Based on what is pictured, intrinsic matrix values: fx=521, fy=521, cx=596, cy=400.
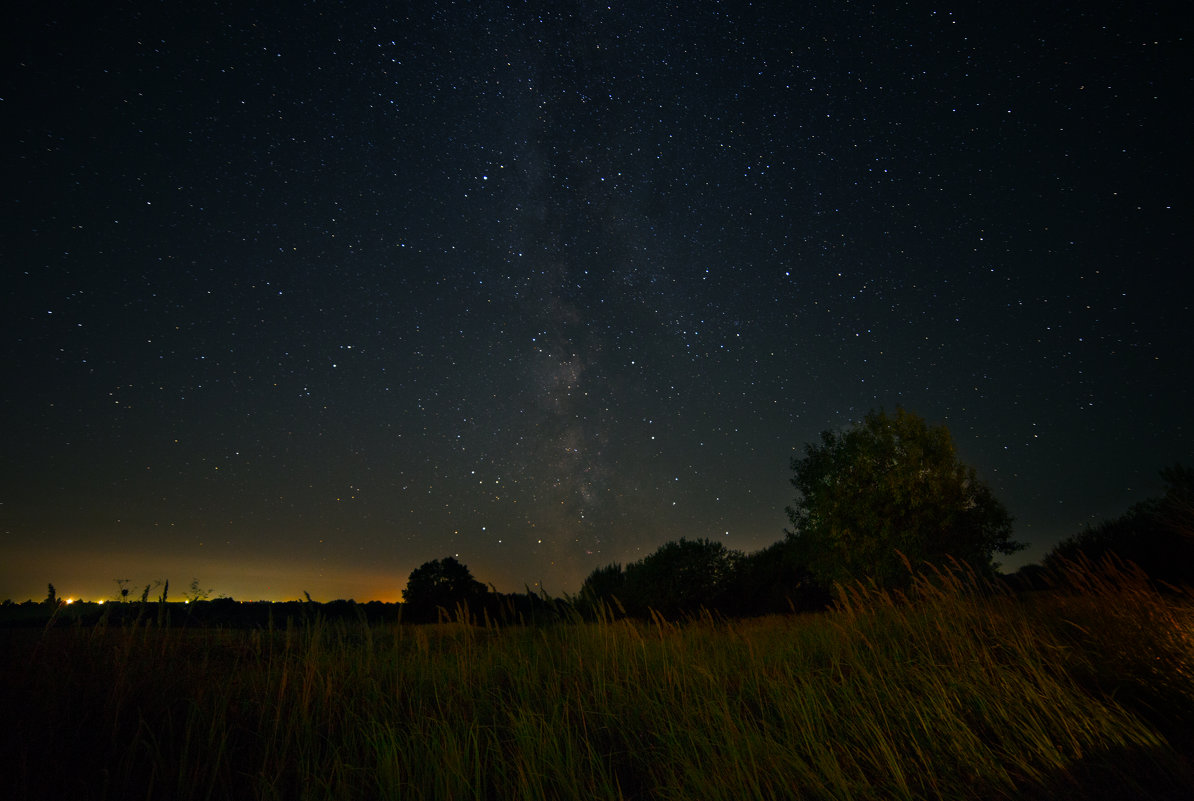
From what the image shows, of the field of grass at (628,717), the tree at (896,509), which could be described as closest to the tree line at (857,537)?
the tree at (896,509)

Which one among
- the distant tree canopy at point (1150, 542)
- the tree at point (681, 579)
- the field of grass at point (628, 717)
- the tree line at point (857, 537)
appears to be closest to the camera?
the field of grass at point (628, 717)

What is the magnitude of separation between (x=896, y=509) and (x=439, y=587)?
788 inches

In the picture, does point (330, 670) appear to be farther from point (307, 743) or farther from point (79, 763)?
point (79, 763)

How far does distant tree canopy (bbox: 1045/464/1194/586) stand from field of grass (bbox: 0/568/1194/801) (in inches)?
494

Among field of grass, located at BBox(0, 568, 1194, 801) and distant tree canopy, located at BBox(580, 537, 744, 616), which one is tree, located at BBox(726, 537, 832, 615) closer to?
distant tree canopy, located at BBox(580, 537, 744, 616)

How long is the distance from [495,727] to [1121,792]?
4.02 metres

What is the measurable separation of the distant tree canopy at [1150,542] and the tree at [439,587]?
21.7m

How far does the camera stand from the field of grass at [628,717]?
127 inches

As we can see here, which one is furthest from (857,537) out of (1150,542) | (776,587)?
(1150,542)

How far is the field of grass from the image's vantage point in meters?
3.23

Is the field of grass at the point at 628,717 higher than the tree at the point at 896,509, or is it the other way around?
the tree at the point at 896,509

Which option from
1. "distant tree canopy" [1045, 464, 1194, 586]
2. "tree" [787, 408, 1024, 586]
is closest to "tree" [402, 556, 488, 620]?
"tree" [787, 408, 1024, 586]

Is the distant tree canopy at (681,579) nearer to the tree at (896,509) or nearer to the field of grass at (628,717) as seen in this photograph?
the tree at (896,509)

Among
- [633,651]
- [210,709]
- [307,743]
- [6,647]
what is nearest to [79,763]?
[210,709]
